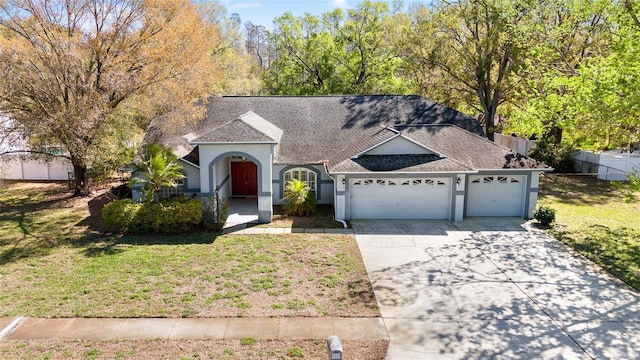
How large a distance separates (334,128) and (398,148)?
455 cm

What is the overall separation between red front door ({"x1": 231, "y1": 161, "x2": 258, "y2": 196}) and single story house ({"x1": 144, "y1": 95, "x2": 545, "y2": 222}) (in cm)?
5

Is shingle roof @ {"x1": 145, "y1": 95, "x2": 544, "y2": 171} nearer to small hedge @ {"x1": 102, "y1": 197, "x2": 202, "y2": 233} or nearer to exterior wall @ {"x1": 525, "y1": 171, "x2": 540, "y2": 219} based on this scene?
exterior wall @ {"x1": 525, "y1": 171, "x2": 540, "y2": 219}

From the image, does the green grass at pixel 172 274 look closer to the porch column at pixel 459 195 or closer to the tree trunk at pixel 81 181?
the tree trunk at pixel 81 181

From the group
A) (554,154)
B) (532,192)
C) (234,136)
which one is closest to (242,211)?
(234,136)

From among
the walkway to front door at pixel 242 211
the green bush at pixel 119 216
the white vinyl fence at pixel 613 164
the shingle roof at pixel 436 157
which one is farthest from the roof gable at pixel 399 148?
Result: the white vinyl fence at pixel 613 164

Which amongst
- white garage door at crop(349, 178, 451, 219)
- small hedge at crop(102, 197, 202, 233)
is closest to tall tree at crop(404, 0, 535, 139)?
white garage door at crop(349, 178, 451, 219)

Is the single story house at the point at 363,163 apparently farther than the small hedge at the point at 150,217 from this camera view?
Yes

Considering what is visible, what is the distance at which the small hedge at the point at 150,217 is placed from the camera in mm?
16078

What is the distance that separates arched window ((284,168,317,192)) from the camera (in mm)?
20353

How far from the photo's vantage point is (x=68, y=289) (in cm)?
1141

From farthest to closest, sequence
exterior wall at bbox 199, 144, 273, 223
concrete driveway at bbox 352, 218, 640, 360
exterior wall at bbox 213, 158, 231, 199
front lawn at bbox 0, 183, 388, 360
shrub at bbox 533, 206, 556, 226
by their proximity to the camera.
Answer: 1. exterior wall at bbox 213, 158, 231, 199
2. shrub at bbox 533, 206, 556, 226
3. exterior wall at bbox 199, 144, 273, 223
4. concrete driveway at bbox 352, 218, 640, 360
5. front lawn at bbox 0, 183, 388, 360

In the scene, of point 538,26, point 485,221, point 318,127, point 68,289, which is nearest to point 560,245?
point 485,221

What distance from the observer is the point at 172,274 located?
1246 centimetres

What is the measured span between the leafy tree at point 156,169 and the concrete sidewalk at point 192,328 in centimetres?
698
